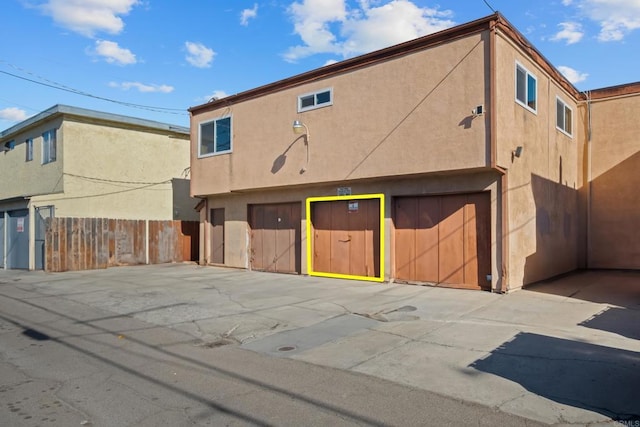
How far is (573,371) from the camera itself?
5594mm

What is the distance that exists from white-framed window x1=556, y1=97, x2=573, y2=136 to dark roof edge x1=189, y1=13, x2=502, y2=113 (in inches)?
210

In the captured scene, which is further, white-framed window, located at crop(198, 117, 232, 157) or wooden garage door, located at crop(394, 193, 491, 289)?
white-framed window, located at crop(198, 117, 232, 157)

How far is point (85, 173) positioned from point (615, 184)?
66.8 feet

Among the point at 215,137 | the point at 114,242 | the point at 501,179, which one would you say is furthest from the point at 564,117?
the point at 114,242

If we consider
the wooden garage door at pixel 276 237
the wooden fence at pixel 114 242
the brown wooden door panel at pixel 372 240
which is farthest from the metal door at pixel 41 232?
the brown wooden door panel at pixel 372 240

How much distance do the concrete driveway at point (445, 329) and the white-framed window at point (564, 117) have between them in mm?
4732

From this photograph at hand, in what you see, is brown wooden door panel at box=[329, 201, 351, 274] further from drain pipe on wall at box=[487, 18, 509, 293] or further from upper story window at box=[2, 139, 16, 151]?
upper story window at box=[2, 139, 16, 151]

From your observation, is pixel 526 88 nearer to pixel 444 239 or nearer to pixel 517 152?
pixel 517 152

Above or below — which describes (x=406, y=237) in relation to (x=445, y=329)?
above

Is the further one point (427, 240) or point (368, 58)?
point (368, 58)

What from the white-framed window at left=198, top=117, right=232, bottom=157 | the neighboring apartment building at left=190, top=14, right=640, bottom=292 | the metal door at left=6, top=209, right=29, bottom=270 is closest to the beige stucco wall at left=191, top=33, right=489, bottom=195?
the neighboring apartment building at left=190, top=14, right=640, bottom=292

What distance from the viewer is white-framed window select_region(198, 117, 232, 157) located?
696 inches

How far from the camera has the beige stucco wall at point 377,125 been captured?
11203 mm

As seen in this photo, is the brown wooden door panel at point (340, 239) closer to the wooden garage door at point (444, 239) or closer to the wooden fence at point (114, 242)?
the wooden garage door at point (444, 239)
